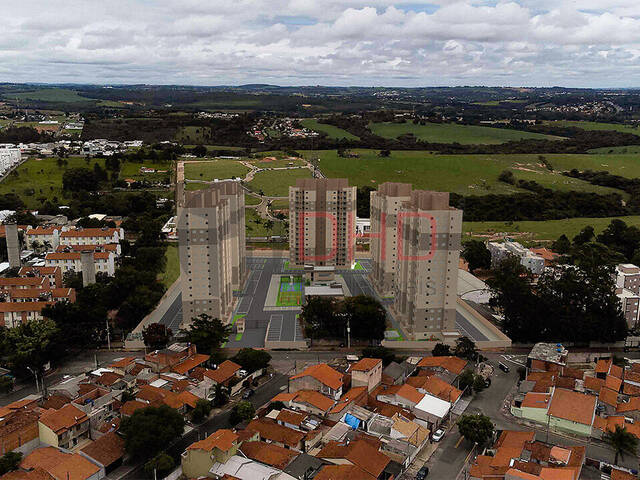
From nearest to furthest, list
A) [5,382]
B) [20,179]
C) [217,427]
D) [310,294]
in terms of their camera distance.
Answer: [217,427] < [5,382] < [310,294] < [20,179]

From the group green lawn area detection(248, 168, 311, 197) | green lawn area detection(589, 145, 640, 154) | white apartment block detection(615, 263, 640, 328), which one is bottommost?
white apartment block detection(615, 263, 640, 328)

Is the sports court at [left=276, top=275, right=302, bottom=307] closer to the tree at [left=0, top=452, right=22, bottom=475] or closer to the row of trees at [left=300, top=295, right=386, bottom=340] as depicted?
the row of trees at [left=300, top=295, right=386, bottom=340]

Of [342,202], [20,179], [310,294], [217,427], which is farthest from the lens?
[20,179]

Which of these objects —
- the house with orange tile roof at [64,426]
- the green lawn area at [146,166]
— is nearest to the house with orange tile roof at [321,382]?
the house with orange tile roof at [64,426]

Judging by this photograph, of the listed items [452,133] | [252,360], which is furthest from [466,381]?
[452,133]

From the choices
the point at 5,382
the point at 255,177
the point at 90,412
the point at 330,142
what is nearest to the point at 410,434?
the point at 90,412

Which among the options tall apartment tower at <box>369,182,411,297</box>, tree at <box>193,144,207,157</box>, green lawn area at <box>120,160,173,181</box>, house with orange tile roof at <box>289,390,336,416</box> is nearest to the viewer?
house with orange tile roof at <box>289,390,336,416</box>

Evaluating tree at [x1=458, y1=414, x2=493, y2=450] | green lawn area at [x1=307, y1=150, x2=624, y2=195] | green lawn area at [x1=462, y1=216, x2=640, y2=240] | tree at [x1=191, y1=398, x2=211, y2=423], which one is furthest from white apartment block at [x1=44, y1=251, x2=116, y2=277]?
green lawn area at [x1=307, y1=150, x2=624, y2=195]

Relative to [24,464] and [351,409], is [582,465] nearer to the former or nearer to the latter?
[351,409]

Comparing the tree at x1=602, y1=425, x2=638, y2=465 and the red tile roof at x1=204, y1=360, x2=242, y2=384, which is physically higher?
the red tile roof at x1=204, y1=360, x2=242, y2=384
